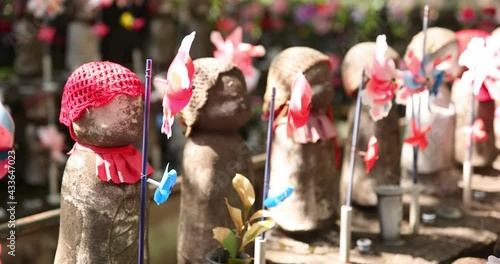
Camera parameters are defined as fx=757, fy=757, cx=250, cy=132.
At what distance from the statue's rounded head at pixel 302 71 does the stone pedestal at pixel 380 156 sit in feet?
1.32

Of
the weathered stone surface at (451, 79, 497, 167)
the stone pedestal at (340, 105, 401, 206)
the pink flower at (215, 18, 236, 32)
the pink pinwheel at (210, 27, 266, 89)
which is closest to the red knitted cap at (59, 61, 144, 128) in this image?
the pink pinwheel at (210, 27, 266, 89)

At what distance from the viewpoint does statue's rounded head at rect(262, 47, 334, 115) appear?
8.58 feet

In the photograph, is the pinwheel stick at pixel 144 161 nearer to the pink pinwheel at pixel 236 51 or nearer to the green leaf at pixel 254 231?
the green leaf at pixel 254 231

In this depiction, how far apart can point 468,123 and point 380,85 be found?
1.27 m

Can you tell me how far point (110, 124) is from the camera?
1.95 meters

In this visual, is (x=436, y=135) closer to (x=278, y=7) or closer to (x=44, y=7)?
(x=44, y=7)

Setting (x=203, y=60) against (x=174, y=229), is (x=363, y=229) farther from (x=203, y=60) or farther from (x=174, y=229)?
(x=203, y=60)

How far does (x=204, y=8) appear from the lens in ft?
16.6

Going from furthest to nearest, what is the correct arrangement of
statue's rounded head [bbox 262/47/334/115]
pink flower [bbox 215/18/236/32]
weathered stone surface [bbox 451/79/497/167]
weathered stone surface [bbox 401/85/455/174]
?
pink flower [bbox 215/18/236/32], weathered stone surface [bbox 451/79/497/167], weathered stone surface [bbox 401/85/455/174], statue's rounded head [bbox 262/47/334/115]

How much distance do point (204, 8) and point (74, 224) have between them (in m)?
3.28

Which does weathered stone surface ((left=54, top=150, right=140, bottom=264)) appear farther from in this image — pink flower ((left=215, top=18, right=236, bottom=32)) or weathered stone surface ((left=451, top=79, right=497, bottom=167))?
pink flower ((left=215, top=18, right=236, bottom=32))

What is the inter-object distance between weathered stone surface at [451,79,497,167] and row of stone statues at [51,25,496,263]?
30cm

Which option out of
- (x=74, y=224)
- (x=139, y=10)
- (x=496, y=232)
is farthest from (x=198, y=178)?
(x=139, y=10)

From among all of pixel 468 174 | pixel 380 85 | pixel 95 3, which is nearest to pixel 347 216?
pixel 380 85
